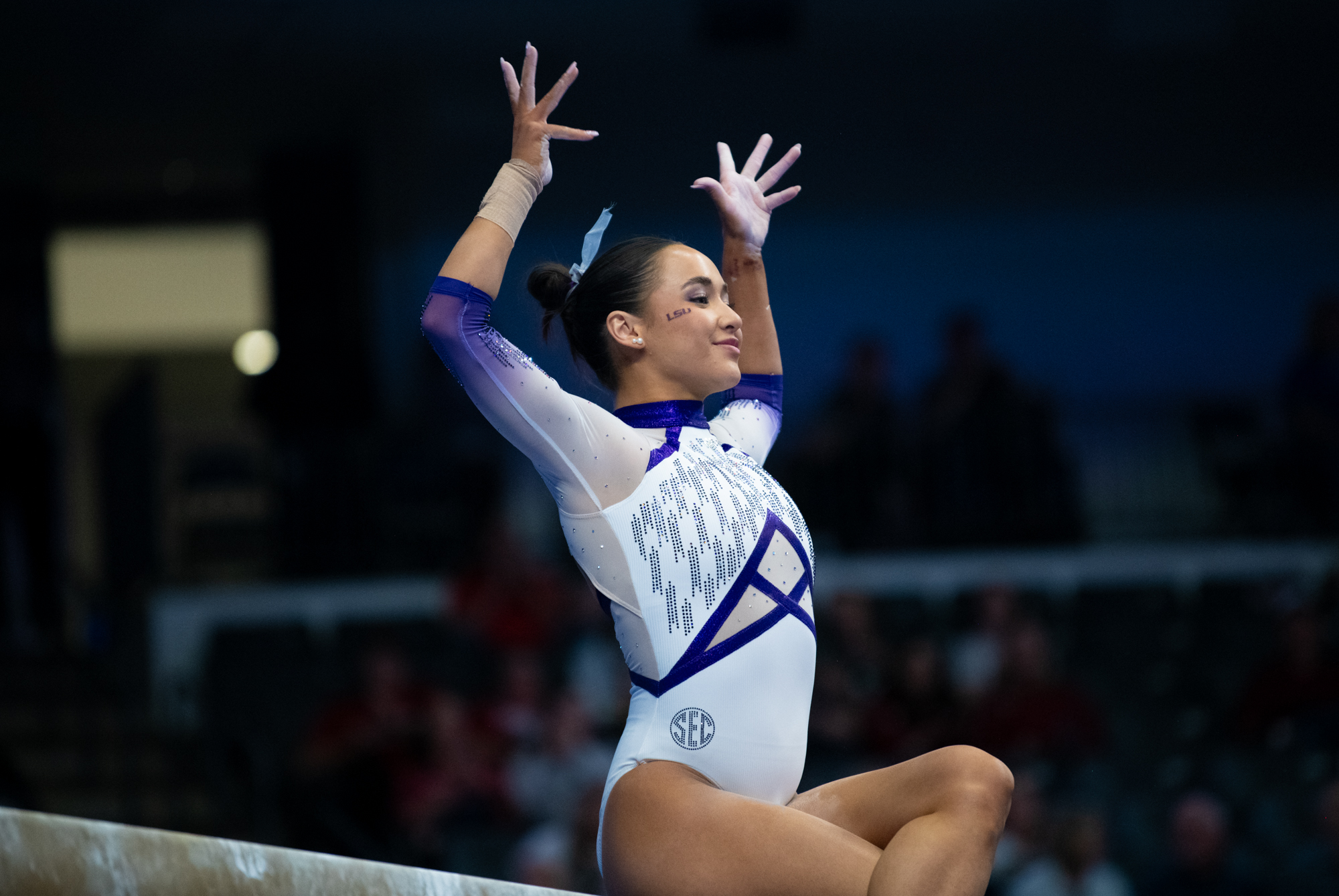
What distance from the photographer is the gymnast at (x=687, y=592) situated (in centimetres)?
211

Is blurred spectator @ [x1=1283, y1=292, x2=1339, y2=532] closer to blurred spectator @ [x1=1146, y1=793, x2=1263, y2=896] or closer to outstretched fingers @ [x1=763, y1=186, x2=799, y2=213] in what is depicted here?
blurred spectator @ [x1=1146, y1=793, x2=1263, y2=896]

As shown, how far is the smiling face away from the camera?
246cm

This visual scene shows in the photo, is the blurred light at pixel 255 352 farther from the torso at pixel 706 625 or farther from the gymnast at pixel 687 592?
the torso at pixel 706 625

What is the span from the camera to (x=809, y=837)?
2123mm

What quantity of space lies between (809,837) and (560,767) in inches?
147

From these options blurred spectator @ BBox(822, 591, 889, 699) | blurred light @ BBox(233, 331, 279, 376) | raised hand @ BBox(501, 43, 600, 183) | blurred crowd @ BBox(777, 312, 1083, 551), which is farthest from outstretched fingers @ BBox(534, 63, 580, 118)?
blurred light @ BBox(233, 331, 279, 376)

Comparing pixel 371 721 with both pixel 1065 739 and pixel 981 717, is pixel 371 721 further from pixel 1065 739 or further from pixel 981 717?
pixel 1065 739

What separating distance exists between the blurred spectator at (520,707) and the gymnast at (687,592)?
3672mm

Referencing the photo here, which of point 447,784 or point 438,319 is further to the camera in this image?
point 447,784

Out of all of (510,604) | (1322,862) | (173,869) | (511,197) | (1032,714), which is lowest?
(1322,862)

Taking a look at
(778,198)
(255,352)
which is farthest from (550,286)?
(255,352)

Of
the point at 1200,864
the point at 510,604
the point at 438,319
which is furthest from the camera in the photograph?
the point at 510,604

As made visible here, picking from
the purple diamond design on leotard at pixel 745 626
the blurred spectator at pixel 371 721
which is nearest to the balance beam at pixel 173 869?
the purple diamond design on leotard at pixel 745 626

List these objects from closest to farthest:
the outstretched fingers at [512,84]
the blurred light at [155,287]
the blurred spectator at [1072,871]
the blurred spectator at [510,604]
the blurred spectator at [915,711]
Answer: the outstretched fingers at [512,84]
the blurred spectator at [1072,871]
the blurred spectator at [915,711]
the blurred spectator at [510,604]
the blurred light at [155,287]
